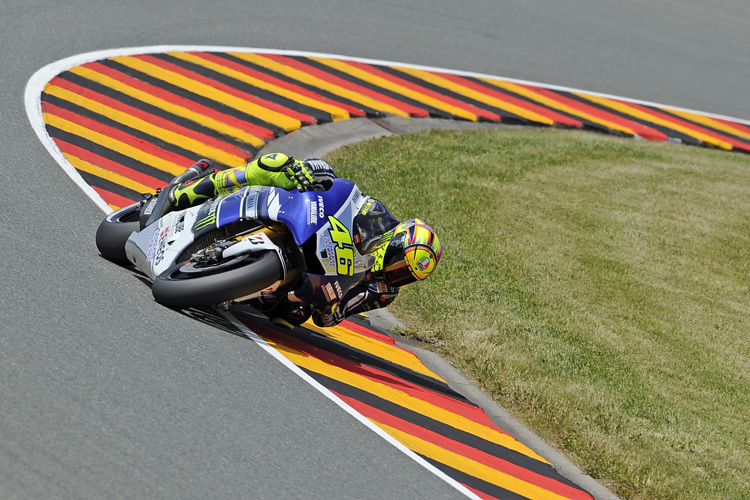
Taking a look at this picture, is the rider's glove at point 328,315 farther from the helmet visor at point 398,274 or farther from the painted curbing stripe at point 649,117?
the painted curbing stripe at point 649,117

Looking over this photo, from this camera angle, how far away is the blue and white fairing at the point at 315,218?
25.3ft

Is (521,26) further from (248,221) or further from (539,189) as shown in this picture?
(248,221)

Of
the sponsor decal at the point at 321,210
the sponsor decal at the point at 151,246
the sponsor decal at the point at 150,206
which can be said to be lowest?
the sponsor decal at the point at 151,246

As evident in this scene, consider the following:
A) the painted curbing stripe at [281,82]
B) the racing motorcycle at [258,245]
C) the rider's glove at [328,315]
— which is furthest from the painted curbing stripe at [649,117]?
the rider's glove at [328,315]

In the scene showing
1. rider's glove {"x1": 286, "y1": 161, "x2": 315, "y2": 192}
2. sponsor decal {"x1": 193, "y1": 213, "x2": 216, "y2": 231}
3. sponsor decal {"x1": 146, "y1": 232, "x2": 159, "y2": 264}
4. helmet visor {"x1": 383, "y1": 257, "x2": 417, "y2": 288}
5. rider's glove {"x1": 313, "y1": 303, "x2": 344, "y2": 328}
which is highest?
rider's glove {"x1": 286, "y1": 161, "x2": 315, "y2": 192}

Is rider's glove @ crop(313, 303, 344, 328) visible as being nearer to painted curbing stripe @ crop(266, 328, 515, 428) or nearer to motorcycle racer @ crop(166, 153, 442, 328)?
motorcycle racer @ crop(166, 153, 442, 328)

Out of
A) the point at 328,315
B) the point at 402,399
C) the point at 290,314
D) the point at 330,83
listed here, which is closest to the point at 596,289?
the point at 402,399

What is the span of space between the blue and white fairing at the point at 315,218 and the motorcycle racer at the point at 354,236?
10 centimetres

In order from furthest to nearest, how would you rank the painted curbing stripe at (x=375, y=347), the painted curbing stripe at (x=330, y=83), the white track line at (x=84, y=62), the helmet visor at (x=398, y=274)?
the painted curbing stripe at (x=330, y=83) < the white track line at (x=84, y=62) < the painted curbing stripe at (x=375, y=347) < the helmet visor at (x=398, y=274)

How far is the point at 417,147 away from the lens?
14.2m

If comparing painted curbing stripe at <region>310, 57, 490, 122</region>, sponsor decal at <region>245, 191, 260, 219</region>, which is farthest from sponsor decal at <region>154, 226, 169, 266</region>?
painted curbing stripe at <region>310, 57, 490, 122</region>

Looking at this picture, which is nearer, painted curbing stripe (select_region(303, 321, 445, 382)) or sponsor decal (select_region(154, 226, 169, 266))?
sponsor decal (select_region(154, 226, 169, 266))

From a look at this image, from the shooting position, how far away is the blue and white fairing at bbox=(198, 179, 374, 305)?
25.3 feet

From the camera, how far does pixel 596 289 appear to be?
11.7 m
